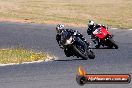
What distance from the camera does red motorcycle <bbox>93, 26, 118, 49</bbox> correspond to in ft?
88.4

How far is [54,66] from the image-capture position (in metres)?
20.0

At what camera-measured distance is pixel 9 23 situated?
134 feet

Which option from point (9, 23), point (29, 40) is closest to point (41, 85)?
point (29, 40)

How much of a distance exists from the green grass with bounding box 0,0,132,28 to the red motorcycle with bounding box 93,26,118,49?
12.6m

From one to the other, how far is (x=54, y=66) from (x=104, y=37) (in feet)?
24.5

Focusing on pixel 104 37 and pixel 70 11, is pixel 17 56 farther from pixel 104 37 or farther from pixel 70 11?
pixel 70 11

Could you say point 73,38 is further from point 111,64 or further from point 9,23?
point 9,23

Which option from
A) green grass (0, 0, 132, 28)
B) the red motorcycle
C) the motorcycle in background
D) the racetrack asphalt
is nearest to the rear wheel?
the motorcycle in background

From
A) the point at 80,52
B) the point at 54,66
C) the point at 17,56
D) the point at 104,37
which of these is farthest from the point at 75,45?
the point at 104,37

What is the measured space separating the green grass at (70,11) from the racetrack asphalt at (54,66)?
30.1 ft

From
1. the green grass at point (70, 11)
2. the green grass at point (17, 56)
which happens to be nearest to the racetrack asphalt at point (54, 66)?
the green grass at point (17, 56)

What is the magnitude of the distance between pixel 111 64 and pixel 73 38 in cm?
204

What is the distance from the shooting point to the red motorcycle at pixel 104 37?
88.4 feet

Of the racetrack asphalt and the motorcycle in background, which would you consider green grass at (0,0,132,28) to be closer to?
the racetrack asphalt
